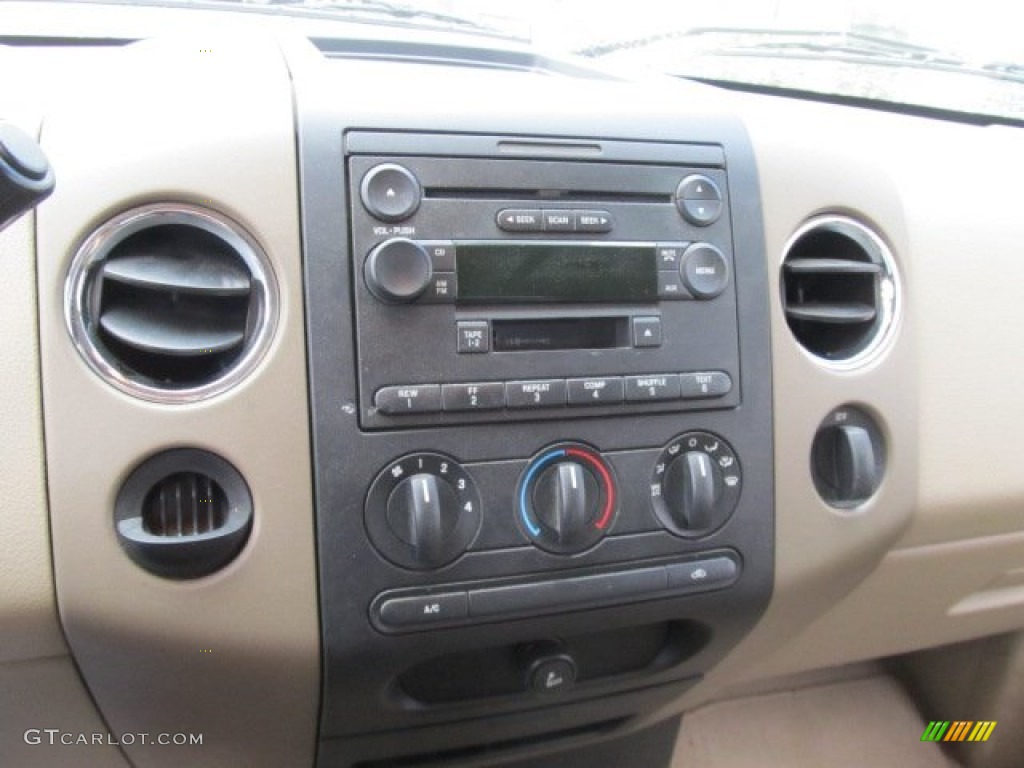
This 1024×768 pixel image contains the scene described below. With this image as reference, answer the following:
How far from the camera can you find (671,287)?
0.71m

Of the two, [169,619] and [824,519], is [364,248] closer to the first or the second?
[169,619]

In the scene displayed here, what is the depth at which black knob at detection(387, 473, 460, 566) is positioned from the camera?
24.6 inches

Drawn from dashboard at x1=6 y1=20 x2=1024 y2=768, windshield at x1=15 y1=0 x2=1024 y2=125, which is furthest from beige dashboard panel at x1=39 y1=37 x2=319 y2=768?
windshield at x1=15 y1=0 x2=1024 y2=125

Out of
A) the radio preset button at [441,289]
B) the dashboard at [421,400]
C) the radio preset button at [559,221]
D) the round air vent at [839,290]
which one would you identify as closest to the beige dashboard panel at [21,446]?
→ the dashboard at [421,400]

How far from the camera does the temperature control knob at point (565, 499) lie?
0.66m

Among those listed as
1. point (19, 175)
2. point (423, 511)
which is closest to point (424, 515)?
point (423, 511)

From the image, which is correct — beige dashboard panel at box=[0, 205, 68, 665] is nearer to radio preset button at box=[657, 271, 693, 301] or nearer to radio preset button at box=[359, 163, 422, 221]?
radio preset button at box=[359, 163, 422, 221]

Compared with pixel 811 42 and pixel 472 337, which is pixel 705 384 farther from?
pixel 811 42

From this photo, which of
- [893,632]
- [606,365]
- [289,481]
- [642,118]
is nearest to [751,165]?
[642,118]

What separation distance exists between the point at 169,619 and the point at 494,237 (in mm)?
371

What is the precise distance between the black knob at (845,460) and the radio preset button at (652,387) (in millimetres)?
169

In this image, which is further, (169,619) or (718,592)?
(718,592)

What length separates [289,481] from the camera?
0.62 meters

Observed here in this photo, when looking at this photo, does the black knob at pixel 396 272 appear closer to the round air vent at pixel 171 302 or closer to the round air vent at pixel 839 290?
the round air vent at pixel 171 302
